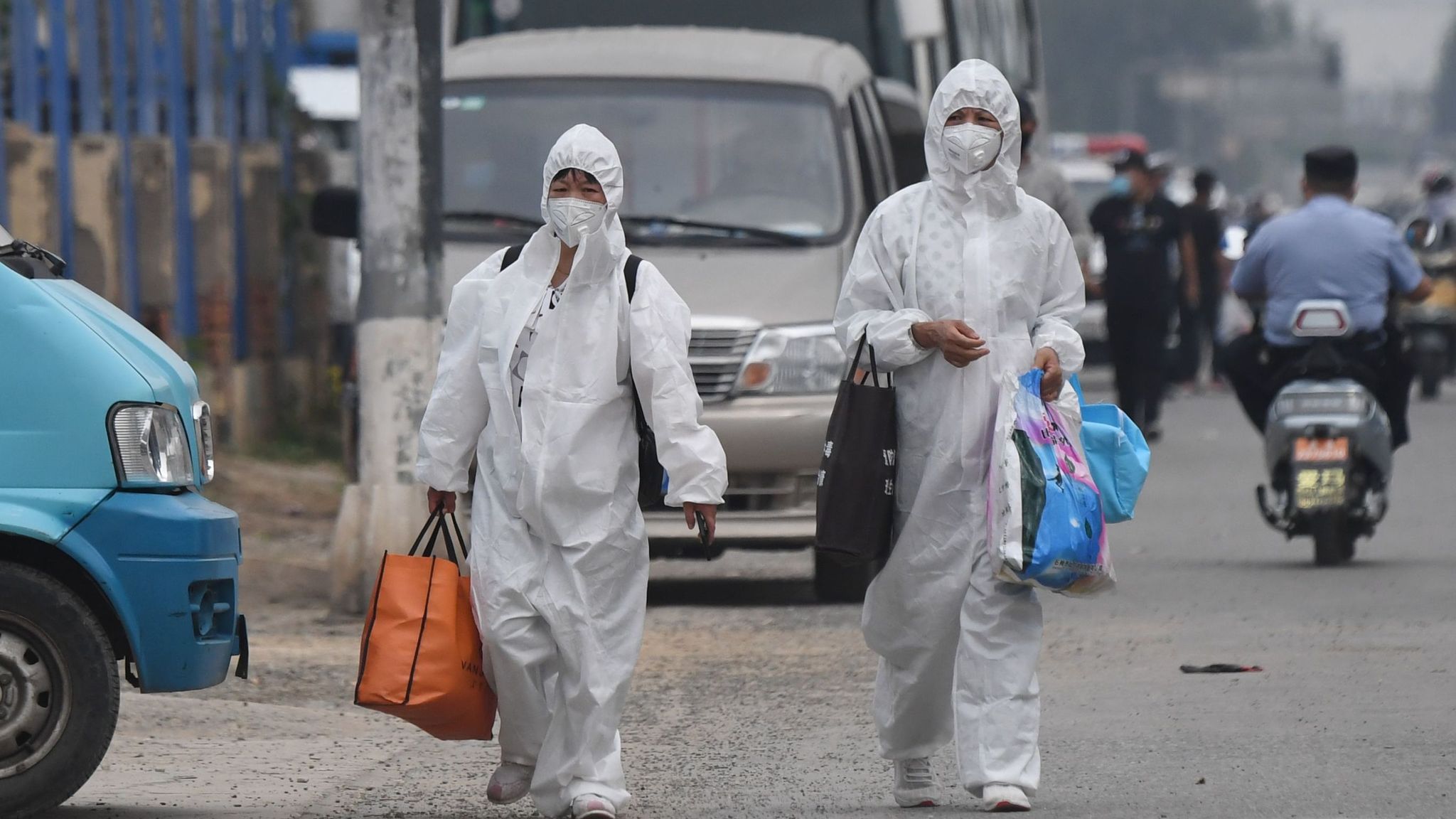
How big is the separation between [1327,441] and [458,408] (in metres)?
5.67

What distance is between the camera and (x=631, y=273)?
6.18 metres

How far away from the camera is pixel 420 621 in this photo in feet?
19.7

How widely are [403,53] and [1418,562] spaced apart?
4693 mm

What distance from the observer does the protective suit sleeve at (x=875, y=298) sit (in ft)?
20.9

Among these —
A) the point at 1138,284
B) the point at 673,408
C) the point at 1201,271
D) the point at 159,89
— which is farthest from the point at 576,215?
the point at 1201,271

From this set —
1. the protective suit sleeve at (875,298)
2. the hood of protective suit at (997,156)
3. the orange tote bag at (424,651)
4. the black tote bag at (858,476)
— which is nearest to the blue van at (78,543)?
the orange tote bag at (424,651)

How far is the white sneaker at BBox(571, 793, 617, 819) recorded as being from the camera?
19.6ft

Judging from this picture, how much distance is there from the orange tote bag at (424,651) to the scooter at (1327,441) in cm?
561

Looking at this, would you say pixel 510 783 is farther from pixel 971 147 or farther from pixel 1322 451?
pixel 1322 451

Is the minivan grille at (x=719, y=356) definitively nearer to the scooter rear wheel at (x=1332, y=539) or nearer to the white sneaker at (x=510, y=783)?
the scooter rear wheel at (x=1332, y=539)

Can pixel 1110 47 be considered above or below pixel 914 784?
above

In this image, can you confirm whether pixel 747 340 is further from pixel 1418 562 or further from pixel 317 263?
pixel 317 263

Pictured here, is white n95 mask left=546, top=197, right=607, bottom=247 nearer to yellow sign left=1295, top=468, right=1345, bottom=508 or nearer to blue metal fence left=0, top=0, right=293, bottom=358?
yellow sign left=1295, top=468, right=1345, bottom=508

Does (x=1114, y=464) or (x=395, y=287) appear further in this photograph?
(x=395, y=287)
